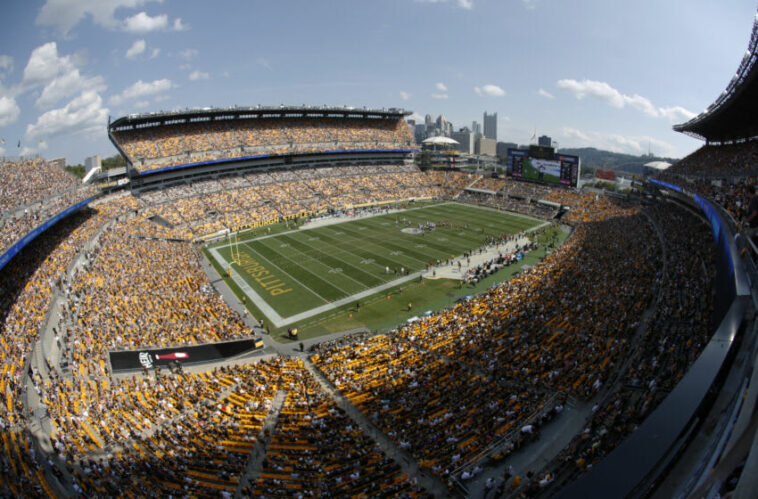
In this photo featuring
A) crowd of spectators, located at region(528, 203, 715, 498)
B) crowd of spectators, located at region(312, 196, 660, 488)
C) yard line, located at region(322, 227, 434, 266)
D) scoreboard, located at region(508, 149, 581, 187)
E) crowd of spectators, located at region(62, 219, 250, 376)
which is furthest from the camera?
scoreboard, located at region(508, 149, 581, 187)

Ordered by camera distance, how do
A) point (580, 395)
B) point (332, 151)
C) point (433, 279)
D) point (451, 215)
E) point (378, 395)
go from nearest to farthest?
Result: point (580, 395), point (378, 395), point (433, 279), point (451, 215), point (332, 151)

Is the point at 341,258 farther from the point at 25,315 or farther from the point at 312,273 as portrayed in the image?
the point at 25,315

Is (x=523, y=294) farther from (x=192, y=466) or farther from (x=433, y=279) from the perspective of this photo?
(x=192, y=466)

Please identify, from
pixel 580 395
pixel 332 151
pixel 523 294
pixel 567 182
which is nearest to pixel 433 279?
pixel 523 294

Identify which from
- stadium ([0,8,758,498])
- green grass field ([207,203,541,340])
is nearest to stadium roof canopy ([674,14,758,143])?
stadium ([0,8,758,498])

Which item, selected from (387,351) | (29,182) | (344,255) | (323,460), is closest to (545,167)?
(344,255)

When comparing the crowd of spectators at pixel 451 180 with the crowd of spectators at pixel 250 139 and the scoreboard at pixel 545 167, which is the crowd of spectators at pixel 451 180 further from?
the crowd of spectators at pixel 250 139

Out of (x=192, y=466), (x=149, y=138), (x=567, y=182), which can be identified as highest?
(x=149, y=138)

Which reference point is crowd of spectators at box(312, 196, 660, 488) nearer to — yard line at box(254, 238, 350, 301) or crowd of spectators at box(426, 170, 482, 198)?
yard line at box(254, 238, 350, 301)
